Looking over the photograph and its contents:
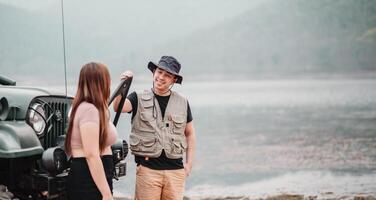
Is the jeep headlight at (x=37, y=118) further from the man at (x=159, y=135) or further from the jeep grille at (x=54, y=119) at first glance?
the man at (x=159, y=135)

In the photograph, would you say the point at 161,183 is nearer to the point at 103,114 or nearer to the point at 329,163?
the point at 103,114

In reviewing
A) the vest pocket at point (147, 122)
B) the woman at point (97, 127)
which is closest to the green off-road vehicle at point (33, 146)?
the woman at point (97, 127)

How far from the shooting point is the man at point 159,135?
4.52m

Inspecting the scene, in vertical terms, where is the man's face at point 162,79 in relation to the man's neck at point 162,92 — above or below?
above

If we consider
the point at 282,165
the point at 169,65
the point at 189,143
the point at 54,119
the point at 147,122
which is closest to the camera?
the point at 147,122

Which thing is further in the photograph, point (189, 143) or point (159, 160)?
point (189, 143)

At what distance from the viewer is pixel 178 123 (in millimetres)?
4613

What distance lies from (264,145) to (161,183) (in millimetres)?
18683

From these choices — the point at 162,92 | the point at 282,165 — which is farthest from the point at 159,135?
the point at 282,165

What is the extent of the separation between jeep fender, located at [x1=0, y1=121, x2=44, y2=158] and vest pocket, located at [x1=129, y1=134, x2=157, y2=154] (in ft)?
2.20

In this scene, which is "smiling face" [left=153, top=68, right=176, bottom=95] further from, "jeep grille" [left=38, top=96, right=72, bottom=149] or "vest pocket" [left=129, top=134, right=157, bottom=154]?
"jeep grille" [left=38, top=96, right=72, bottom=149]

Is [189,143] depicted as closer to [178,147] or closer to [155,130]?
[178,147]

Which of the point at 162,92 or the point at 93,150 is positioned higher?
the point at 162,92

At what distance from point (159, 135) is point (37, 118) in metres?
0.99
